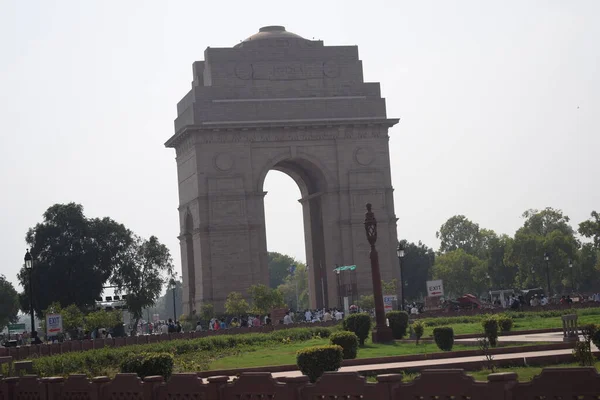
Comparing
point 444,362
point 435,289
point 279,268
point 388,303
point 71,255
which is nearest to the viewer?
point 444,362

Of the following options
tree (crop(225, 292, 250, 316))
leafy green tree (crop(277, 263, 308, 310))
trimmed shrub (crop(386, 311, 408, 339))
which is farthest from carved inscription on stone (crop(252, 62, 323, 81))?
leafy green tree (crop(277, 263, 308, 310))

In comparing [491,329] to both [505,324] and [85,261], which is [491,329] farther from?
[85,261]

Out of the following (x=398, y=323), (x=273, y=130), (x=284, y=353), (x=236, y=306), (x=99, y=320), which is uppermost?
(x=273, y=130)

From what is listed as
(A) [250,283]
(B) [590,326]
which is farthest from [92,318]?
(B) [590,326]

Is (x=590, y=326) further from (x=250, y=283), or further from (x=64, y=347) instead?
(x=250, y=283)

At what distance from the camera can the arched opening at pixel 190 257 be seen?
5578 cm

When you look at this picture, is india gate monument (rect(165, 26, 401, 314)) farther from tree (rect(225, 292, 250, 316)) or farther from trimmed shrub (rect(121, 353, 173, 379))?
trimmed shrub (rect(121, 353, 173, 379))

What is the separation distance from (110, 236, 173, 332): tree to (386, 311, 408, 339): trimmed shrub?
3557cm

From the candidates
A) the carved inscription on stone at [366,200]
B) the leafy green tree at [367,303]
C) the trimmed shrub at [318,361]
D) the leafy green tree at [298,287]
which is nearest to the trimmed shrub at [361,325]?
the trimmed shrub at [318,361]

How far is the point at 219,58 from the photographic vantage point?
5394cm

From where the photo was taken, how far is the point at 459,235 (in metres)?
122

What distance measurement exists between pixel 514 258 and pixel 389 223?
3496 cm

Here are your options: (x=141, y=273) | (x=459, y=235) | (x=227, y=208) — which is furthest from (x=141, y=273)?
(x=459, y=235)

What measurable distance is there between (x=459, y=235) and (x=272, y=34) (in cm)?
7034
